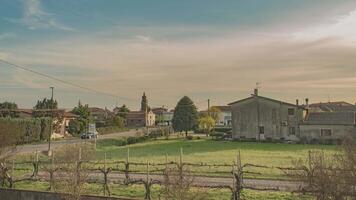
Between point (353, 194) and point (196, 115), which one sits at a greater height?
point (196, 115)

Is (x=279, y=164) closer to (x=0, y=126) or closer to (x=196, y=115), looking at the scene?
(x=0, y=126)

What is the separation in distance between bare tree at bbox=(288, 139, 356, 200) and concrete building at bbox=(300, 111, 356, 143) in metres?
41.5

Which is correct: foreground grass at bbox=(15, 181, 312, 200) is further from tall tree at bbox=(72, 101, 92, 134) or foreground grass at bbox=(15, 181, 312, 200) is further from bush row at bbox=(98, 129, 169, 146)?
tall tree at bbox=(72, 101, 92, 134)

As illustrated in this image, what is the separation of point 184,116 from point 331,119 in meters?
23.5

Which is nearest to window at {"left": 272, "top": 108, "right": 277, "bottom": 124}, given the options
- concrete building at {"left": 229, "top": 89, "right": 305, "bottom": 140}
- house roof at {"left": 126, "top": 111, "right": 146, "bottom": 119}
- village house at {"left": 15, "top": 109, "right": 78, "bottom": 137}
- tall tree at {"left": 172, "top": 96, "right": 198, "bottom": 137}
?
concrete building at {"left": 229, "top": 89, "right": 305, "bottom": 140}

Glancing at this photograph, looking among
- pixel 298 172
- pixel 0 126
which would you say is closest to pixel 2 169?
pixel 0 126

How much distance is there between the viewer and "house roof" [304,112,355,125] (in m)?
53.2

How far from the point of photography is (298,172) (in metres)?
14.6

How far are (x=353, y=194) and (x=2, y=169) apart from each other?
1814 centimetres

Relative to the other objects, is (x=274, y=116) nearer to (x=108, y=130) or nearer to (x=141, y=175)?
(x=108, y=130)

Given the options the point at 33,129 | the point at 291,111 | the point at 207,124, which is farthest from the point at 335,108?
the point at 33,129

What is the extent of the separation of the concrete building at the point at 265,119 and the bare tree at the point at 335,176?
4412cm

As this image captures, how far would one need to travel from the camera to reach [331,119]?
54219 millimetres

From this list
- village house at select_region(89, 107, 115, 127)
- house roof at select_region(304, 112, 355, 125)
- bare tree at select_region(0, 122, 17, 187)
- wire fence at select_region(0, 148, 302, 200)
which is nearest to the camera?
wire fence at select_region(0, 148, 302, 200)
